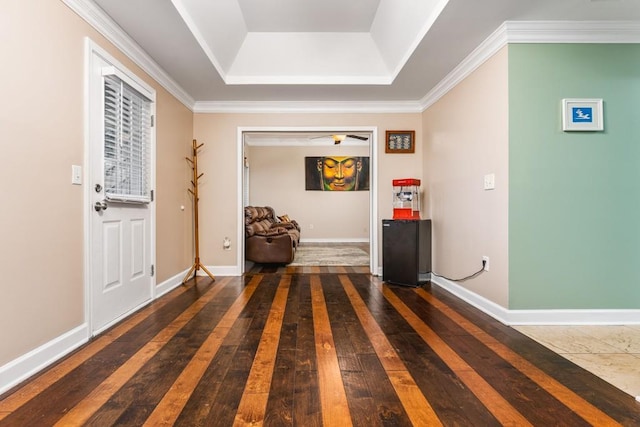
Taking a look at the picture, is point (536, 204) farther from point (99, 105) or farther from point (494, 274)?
point (99, 105)

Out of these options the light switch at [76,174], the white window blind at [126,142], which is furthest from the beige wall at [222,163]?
the light switch at [76,174]

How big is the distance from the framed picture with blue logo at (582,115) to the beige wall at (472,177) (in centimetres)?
44

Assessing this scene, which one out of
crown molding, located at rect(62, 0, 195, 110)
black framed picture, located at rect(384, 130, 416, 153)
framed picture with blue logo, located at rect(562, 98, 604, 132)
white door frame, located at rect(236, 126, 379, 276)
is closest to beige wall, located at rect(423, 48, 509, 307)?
black framed picture, located at rect(384, 130, 416, 153)

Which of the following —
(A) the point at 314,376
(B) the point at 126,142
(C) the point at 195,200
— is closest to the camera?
(A) the point at 314,376

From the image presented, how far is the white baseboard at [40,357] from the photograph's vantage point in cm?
154

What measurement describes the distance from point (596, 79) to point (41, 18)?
3.76 metres

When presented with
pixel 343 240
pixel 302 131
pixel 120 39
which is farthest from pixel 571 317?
pixel 343 240

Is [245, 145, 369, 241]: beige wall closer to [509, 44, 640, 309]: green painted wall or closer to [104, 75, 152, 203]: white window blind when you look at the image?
[104, 75, 152, 203]: white window blind

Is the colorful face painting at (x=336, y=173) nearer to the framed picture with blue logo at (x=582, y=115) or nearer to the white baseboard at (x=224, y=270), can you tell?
the white baseboard at (x=224, y=270)

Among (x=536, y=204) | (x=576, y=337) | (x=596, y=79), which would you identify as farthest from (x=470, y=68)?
(x=576, y=337)

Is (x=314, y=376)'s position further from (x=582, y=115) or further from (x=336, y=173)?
(x=336, y=173)

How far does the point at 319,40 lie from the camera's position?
3.39m

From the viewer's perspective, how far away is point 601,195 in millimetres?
2404

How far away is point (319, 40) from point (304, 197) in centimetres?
517
